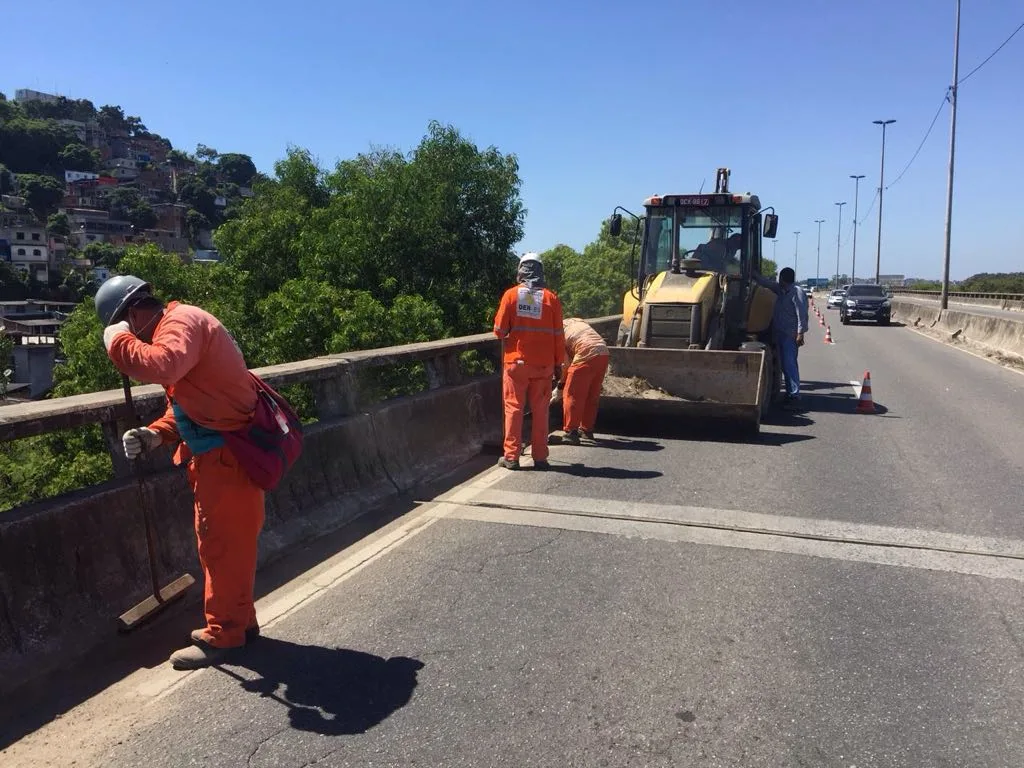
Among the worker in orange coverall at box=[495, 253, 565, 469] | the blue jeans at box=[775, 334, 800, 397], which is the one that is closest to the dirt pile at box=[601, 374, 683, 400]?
the worker in orange coverall at box=[495, 253, 565, 469]

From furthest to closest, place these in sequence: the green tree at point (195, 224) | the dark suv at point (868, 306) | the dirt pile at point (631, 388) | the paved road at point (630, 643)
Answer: the green tree at point (195, 224)
the dark suv at point (868, 306)
the dirt pile at point (631, 388)
the paved road at point (630, 643)

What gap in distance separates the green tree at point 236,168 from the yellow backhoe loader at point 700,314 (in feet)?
510

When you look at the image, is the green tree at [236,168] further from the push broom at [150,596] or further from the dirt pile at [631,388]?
the push broom at [150,596]

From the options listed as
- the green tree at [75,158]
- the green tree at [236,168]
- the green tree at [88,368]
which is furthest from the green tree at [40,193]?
the green tree at [88,368]

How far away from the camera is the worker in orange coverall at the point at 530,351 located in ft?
25.1

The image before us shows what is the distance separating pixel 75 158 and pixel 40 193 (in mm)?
23479

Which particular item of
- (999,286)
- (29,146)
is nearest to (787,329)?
(999,286)

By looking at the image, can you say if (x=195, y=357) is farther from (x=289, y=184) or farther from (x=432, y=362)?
(x=289, y=184)

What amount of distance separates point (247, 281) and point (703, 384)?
1809cm

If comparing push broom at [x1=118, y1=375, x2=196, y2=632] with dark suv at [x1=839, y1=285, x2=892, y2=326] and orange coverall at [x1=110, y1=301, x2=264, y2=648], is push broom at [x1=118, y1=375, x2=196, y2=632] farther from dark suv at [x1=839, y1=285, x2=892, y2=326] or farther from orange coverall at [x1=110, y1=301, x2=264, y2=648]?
dark suv at [x1=839, y1=285, x2=892, y2=326]

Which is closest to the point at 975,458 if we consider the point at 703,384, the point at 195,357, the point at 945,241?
the point at 703,384

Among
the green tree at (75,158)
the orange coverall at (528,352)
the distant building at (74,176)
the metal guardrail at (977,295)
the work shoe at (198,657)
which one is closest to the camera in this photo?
the work shoe at (198,657)

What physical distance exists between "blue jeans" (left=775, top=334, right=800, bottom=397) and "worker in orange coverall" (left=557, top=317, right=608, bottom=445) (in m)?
4.04

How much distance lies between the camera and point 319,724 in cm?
330
